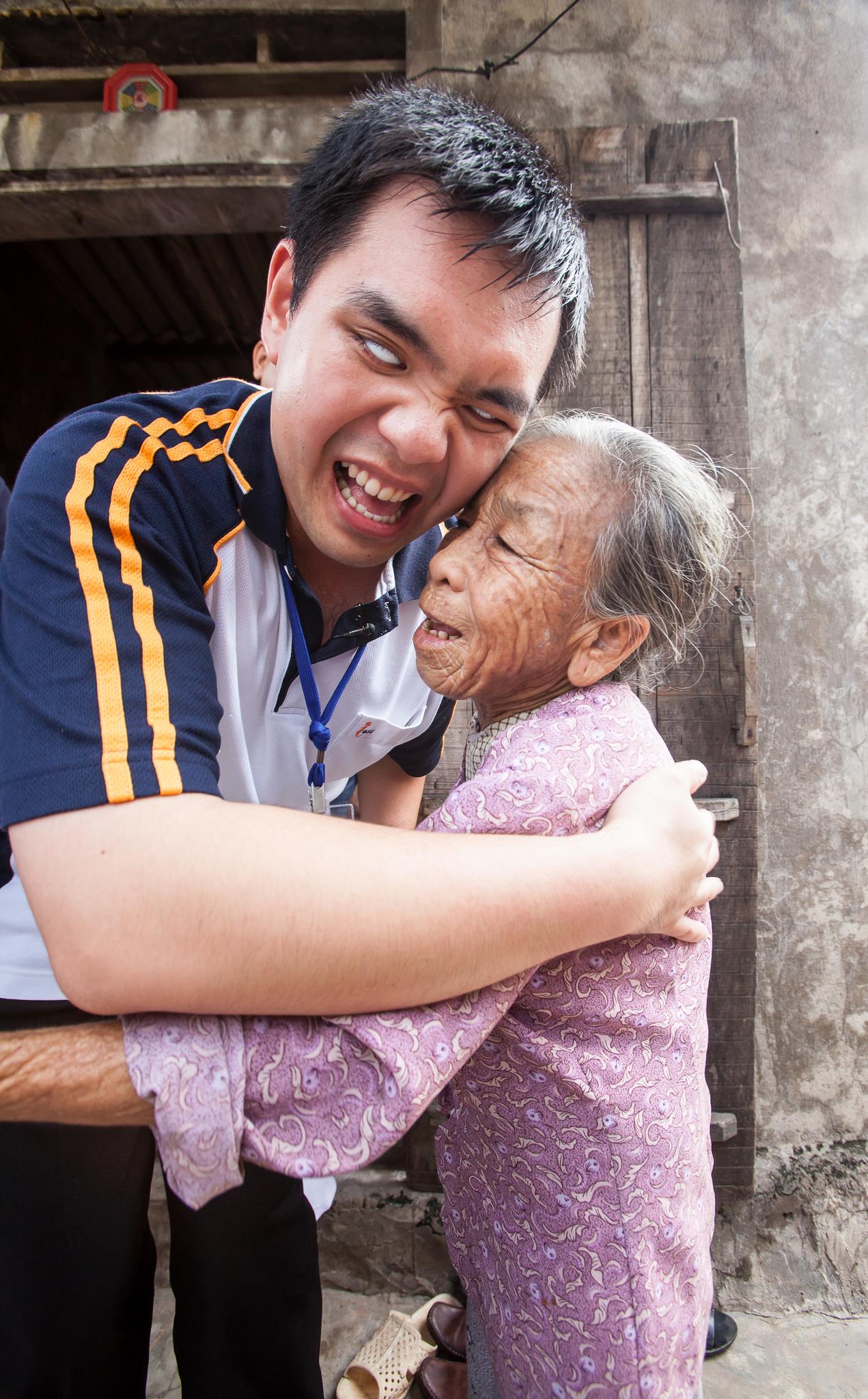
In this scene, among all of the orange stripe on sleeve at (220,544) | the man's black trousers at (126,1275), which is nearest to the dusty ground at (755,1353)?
the man's black trousers at (126,1275)

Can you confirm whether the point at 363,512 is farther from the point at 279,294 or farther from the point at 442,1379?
the point at 442,1379

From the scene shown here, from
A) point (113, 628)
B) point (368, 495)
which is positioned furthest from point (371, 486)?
point (113, 628)

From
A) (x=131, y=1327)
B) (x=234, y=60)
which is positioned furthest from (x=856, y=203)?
(x=131, y=1327)

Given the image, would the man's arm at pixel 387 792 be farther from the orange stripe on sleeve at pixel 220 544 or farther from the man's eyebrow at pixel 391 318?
the man's eyebrow at pixel 391 318

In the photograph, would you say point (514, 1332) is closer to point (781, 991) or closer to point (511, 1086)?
point (511, 1086)

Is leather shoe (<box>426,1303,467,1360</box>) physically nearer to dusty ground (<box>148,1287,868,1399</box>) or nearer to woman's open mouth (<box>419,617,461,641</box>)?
dusty ground (<box>148,1287,868,1399</box>)

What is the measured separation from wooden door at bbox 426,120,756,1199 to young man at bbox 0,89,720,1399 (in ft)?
2.97

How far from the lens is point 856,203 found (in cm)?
262

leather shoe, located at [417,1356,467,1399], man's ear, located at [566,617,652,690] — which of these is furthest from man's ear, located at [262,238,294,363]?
leather shoe, located at [417,1356,467,1399]

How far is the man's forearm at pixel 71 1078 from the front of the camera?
2.97 feet

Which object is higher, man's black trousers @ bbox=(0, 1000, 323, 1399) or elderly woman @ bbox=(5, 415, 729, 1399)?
elderly woman @ bbox=(5, 415, 729, 1399)

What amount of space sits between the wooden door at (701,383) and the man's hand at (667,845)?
47.5 inches

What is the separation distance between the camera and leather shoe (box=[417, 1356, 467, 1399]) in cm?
197

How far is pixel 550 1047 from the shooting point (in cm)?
112
